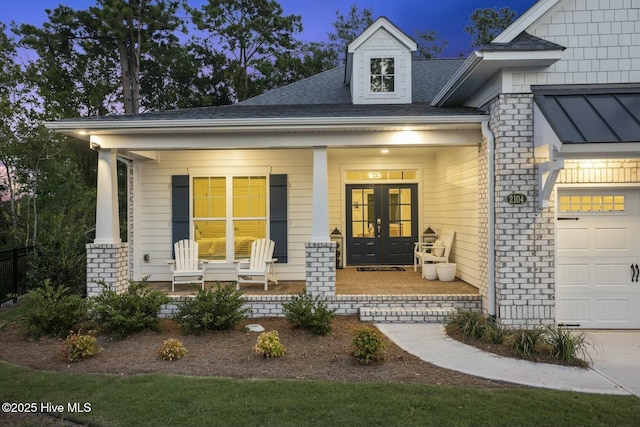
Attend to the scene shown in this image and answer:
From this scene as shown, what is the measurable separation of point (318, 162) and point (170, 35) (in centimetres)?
1614

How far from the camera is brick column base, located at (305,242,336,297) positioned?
6645mm

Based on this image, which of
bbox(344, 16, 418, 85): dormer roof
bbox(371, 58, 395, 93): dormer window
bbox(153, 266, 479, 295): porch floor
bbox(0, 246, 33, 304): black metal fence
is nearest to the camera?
bbox(153, 266, 479, 295): porch floor

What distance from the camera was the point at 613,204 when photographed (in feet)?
20.4

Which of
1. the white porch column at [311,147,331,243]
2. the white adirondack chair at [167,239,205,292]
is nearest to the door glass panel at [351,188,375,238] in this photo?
the white porch column at [311,147,331,243]

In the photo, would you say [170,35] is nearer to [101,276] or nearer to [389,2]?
[101,276]

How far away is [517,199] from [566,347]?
6.62ft

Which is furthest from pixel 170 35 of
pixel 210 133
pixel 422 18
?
pixel 422 18

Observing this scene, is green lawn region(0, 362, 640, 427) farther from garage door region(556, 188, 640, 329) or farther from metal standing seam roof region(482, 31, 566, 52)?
metal standing seam roof region(482, 31, 566, 52)

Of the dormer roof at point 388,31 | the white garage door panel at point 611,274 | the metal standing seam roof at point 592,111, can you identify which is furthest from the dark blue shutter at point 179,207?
the white garage door panel at point 611,274

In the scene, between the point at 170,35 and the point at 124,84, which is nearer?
the point at 124,84

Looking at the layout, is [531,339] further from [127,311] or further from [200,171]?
[200,171]

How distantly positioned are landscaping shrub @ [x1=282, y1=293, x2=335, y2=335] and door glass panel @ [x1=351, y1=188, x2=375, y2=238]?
13.7 feet

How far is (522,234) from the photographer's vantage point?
5.90 meters

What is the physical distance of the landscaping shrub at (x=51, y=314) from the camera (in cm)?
581
